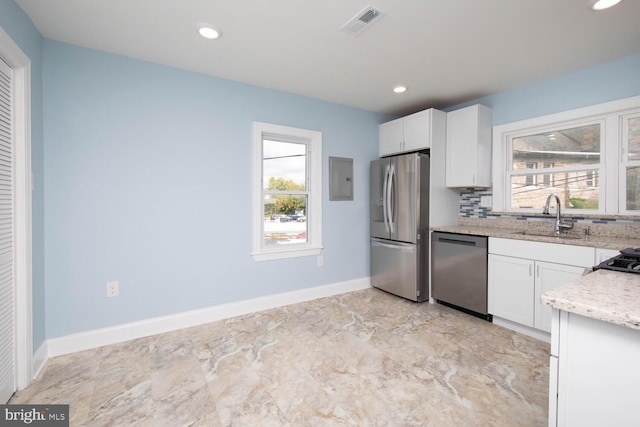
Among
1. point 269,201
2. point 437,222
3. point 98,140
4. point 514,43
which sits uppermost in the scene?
point 514,43

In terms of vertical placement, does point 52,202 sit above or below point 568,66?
below

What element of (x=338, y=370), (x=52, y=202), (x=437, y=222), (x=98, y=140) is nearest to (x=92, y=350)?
(x=52, y=202)

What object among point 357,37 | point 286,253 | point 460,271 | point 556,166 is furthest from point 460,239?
A: point 357,37

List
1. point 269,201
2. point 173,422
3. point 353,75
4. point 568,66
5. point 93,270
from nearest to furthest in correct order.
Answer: point 173,422 < point 93,270 < point 568,66 < point 353,75 < point 269,201

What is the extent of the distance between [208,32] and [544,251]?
3.19 meters

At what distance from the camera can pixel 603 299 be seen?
949 millimetres

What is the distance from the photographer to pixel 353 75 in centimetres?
284

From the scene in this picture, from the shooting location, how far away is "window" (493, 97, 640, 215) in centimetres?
250

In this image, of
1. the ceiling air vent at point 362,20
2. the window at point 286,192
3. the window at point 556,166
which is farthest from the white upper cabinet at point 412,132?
the ceiling air vent at point 362,20

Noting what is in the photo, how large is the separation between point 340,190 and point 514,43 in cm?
216

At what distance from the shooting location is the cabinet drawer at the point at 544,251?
226 cm

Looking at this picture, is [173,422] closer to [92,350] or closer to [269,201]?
[92,350]

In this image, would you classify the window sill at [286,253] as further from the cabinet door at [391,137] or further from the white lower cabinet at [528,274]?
the white lower cabinet at [528,274]

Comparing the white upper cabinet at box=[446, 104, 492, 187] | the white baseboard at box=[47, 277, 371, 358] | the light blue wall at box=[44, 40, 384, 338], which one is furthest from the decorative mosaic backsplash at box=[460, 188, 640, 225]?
the light blue wall at box=[44, 40, 384, 338]
